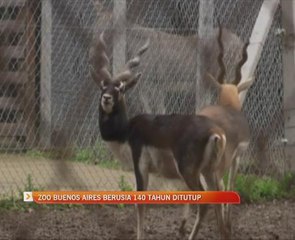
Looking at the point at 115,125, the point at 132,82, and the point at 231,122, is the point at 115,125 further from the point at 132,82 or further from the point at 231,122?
the point at 231,122

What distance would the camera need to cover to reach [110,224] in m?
2.90

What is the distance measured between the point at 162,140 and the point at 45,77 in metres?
1.13

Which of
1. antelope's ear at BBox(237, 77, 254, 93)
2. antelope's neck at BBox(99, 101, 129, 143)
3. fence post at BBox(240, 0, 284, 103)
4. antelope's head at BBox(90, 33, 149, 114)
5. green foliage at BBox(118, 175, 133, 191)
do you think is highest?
fence post at BBox(240, 0, 284, 103)

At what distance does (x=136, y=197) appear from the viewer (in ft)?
8.13

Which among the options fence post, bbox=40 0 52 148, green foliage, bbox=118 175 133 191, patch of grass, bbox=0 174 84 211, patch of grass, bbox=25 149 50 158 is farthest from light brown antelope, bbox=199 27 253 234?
fence post, bbox=40 0 52 148

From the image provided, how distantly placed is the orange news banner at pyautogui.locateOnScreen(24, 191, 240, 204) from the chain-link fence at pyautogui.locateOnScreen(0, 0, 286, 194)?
0.15ft

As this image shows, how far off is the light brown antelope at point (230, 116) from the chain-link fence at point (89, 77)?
51mm

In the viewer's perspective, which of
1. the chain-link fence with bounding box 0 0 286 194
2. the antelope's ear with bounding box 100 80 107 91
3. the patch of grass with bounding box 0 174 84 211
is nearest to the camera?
the chain-link fence with bounding box 0 0 286 194

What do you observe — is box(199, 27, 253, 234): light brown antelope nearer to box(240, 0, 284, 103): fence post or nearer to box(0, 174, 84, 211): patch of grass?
box(240, 0, 284, 103): fence post

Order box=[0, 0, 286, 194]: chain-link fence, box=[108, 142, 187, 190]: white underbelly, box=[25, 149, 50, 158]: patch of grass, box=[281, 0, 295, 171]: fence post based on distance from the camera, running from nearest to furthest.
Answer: box=[0, 0, 286, 194]: chain-link fence → box=[25, 149, 50, 158]: patch of grass → box=[281, 0, 295, 171]: fence post → box=[108, 142, 187, 190]: white underbelly

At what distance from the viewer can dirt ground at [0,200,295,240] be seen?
2834mm

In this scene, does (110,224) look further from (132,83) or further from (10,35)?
(10,35)

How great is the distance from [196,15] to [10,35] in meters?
1.20

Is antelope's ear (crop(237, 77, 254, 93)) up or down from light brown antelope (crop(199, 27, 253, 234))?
up
